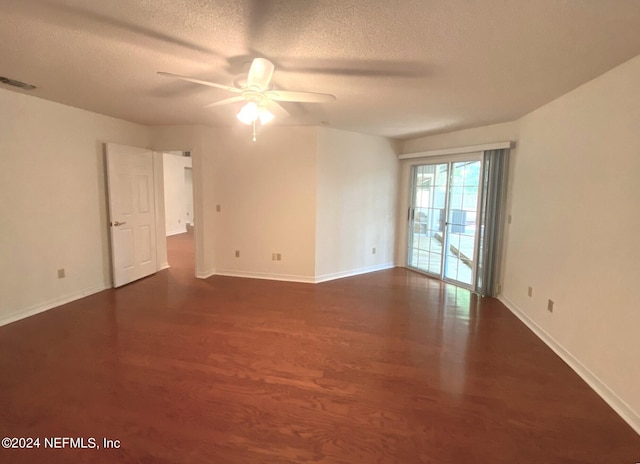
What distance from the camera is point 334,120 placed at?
13.7ft

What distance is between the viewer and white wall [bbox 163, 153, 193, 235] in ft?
29.2

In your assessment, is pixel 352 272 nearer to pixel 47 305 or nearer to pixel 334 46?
pixel 334 46

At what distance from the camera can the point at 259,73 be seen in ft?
7.07


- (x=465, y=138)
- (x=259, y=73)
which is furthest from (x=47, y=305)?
(x=465, y=138)

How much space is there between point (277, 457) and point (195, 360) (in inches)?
48.4

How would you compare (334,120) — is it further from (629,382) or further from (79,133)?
(629,382)

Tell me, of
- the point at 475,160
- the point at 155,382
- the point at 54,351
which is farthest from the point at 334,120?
the point at 54,351

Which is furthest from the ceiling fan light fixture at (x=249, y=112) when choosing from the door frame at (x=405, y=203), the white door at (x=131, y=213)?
the door frame at (x=405, y=203)

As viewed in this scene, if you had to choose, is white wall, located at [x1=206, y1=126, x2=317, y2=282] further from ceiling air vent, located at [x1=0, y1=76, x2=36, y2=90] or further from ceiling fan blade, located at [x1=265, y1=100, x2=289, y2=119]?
ceiling air vent, located at [x1=0, y1=76, x2=36, y2=90]

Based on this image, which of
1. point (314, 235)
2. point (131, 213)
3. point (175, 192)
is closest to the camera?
point (131, 213)

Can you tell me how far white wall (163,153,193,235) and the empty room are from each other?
4138 millimetres

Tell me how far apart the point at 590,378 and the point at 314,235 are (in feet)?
11.1

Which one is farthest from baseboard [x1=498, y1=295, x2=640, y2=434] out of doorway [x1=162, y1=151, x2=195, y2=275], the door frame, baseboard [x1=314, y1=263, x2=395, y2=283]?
doorway [x1=162, y1=151, x2=195, y2=275]

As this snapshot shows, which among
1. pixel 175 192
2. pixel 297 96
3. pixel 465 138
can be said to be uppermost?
pixel 465 138
